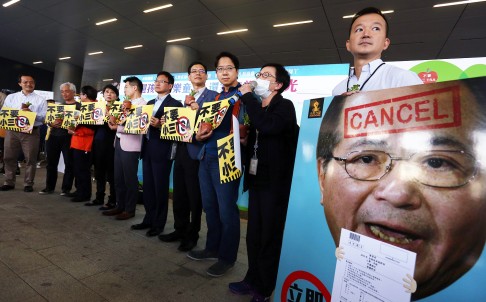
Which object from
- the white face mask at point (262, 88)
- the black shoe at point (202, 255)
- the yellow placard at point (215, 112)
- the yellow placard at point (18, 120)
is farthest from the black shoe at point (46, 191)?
the white face mask at point (262, 88)

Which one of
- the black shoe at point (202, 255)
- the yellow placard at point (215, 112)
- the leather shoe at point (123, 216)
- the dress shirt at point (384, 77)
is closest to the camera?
the dress shirt at point (384, 77)

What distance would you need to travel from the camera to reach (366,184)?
115 cm

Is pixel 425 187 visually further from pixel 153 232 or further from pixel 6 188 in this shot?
pixel 6 188

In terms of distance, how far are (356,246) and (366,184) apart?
0.26 metres

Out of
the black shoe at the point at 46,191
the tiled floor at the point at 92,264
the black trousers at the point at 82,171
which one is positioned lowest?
the tiled floor at the point at 92,264

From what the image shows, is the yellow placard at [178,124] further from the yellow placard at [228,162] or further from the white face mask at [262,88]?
the white face mask at [262,88]

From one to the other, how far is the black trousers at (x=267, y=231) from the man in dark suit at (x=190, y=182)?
2.82 ft

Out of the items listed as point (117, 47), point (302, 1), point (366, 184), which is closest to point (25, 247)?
point (366, 184)

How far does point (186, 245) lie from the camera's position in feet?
8.55

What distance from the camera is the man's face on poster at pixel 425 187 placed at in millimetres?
902

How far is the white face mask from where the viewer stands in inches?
74.6

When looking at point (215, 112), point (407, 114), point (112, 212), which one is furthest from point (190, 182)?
point (407, 114)

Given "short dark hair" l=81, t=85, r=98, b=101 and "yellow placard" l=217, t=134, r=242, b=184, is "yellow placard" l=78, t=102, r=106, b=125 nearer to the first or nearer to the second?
"short dark hair" l=81, t=85, r=98, b=101

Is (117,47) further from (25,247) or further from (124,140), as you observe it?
(25,247)
